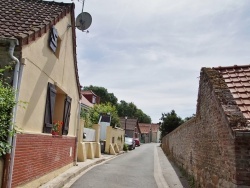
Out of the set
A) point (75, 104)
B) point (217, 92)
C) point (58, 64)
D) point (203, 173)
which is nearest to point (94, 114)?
point (75, 104)

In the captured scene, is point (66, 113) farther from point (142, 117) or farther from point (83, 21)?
point (142, 117)

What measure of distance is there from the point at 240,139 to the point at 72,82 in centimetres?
937

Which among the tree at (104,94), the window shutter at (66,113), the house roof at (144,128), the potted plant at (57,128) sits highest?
the tree at (104,94)

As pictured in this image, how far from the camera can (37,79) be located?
848cm

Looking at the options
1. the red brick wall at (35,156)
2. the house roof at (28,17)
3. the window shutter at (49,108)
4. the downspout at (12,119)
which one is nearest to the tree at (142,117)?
the red brick wall at (35,156)

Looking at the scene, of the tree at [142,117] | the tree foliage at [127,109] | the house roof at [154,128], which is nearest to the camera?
the tree foliage at [127,109]

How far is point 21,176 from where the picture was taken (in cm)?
746

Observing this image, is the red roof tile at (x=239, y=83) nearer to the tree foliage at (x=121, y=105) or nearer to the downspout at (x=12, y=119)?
the downspout at (x=12, y=119)

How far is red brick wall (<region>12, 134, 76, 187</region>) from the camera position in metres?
7.24

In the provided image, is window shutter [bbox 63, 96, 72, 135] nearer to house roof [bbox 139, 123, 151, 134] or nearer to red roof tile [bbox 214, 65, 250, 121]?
red roof tile [bbox 214, 65, 250, 121]

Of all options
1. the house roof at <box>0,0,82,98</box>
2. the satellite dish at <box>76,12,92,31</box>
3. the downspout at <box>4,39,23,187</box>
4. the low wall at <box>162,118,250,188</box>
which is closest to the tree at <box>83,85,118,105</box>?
the satellite dish at <box>76,12,92,31</box>

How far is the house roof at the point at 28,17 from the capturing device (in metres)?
7.40

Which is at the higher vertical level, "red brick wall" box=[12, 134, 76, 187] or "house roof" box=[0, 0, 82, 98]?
"house roof" box=[0, 0, 82, 98]

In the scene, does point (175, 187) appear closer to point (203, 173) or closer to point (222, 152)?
point (203, 173)
